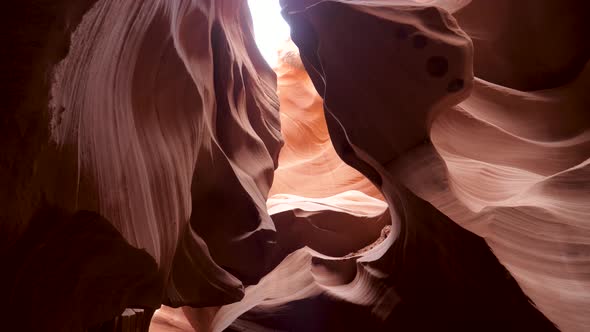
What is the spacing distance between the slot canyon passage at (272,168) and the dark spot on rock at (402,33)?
0.02 metres

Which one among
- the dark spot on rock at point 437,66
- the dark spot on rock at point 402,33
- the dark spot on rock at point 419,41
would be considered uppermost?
the dark spot on rock at point 402,33

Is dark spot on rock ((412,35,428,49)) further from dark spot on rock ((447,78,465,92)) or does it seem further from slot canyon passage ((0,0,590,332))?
dark spot on rock ((447,78,465,92))

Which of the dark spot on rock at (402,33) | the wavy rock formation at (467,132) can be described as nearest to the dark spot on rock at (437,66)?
the wavy rock formation at (467,132)

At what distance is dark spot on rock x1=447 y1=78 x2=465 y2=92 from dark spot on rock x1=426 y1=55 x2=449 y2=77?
63mm

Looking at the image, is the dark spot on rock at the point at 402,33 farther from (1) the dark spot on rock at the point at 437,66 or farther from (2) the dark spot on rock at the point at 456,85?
(2) the dark spot on rock at the point at 456,85

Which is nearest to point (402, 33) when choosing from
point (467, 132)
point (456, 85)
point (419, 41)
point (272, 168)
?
point (419, 41)

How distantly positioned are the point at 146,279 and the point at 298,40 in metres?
1.66

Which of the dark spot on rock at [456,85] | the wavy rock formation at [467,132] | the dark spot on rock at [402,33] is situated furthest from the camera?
the dark spot on rock at [402,33]

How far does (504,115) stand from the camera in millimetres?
A: 2963

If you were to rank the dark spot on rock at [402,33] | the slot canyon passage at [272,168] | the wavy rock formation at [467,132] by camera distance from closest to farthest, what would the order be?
the slot canyon passage at [272,168] < the wavy rock formation at [467,132] < the dark spot on rock at [402,33]

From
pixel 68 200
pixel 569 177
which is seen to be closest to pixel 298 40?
pixel 569 177

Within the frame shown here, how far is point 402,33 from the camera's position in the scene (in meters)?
2.44

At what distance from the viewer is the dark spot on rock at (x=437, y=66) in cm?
235

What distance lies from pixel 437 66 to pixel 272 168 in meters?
1.62
